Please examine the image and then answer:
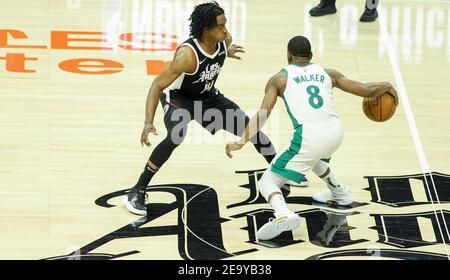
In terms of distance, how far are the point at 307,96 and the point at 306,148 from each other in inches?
16.9

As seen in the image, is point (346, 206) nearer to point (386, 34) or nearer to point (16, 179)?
point (16, 179)

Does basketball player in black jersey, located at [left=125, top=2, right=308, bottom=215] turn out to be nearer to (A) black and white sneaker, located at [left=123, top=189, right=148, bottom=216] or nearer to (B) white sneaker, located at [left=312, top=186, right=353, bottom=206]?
(A) black and white sneaker, located at [left=123, top=189, right=148, bottom=216]

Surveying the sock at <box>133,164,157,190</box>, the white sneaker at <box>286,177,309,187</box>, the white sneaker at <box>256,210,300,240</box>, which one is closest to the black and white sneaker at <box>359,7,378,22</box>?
the white sneaker at <box>286,177,309,187</box>

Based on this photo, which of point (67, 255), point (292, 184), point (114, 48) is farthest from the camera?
point (114, 48)

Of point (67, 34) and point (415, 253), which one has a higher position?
point (67, 34)

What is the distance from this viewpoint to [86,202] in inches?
390

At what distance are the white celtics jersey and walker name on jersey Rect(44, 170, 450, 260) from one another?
3.07ft

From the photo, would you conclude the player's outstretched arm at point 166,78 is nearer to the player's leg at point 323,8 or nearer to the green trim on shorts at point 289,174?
the green trim on shorts at point 289,174

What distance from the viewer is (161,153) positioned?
9633 mm

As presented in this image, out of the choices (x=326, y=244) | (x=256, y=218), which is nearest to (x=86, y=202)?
(x=256, y=218)

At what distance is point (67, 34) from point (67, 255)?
16.0ft

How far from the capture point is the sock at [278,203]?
9195mm

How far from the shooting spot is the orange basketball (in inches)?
379

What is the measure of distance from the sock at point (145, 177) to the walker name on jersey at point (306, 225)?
0.23 meters
